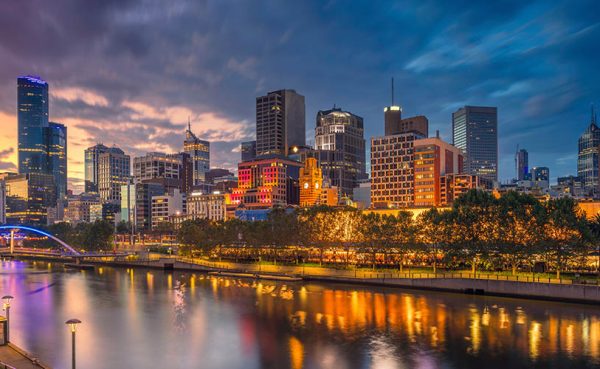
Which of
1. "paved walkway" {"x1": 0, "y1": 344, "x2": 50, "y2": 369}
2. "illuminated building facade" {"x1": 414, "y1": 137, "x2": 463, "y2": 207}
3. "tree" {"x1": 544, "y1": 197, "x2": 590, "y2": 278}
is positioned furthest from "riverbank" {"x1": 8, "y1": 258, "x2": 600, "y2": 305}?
"illuminated building facade" {"x1": 414, "y1": 137, "x2": 463, "y2": 207}

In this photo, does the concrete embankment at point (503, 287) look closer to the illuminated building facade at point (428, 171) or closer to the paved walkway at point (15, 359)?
the paved walkway at point (15, 359)

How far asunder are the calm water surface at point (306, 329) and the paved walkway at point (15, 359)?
303 inches

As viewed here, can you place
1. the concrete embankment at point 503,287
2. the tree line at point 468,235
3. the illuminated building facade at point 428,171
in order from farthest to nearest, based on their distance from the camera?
1. the illuminated building facade at point 428,171
2. the tree line at point 468,235
3. the concrete embankment at point 503,287

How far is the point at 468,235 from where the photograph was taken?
2985 inches

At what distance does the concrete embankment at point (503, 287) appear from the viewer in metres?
57.6

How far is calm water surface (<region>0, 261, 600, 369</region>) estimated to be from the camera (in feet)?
126

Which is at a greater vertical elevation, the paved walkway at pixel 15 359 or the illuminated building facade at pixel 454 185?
the illuminated building facade at pixel 454 185

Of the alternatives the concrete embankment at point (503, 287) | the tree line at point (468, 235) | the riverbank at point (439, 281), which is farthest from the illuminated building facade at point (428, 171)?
the concrete embankment at point (503, 287)

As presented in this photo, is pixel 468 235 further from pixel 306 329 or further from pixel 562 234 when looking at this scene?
pixel 306 329

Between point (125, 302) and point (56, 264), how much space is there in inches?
3548

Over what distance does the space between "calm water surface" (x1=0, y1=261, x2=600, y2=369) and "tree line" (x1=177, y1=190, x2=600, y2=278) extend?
34.2 feet

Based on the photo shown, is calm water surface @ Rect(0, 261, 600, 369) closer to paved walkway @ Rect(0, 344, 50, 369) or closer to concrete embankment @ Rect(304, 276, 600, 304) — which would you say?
concrete embankment @ Rect(304, 276, 600, 304)

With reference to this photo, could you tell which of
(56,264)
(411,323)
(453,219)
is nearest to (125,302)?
(411,323)

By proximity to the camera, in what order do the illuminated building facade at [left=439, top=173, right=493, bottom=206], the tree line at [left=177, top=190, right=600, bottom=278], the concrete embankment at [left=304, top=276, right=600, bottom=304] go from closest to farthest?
1. the concrete embankment at [left=304, top=276, right=600, bottom=304]
2. the tree line at [left=177, top=190, right=600, bottom=278]
3. the illuminated building facade at [left=439, top=173, right=493, bottom=206]
